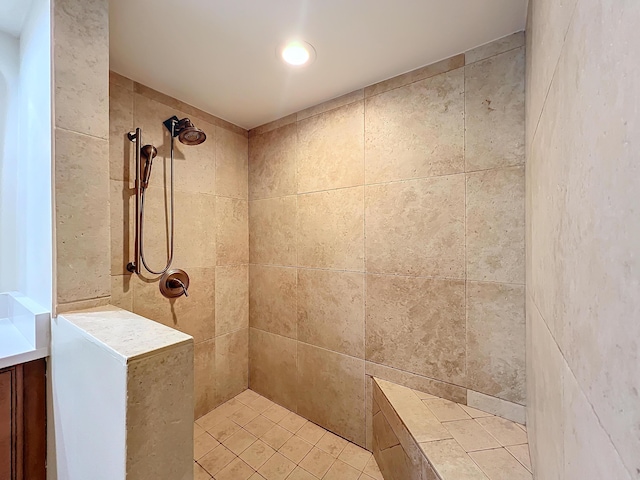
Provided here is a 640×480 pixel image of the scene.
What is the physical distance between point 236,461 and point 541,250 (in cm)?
179

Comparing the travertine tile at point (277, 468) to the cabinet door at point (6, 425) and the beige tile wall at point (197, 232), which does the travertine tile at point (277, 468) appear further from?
the cabinet door at point (6, 425)

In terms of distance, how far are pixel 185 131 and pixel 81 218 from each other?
0.85m

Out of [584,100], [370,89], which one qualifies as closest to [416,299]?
[584,100]

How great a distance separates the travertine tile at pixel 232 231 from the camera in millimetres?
1883

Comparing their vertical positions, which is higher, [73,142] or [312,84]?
[312,84]

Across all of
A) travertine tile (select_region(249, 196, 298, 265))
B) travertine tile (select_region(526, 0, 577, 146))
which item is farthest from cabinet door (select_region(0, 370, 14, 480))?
travertine tile (select_region(526, 0, 577, 146))

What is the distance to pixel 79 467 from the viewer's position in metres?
0.73

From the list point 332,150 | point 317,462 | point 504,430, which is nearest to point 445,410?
point 504,430

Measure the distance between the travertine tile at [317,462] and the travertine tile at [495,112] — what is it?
1.72m

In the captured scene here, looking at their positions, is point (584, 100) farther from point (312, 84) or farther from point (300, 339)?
point (300, 339)

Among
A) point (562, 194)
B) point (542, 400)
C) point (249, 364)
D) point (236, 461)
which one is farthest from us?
point (249, 364)

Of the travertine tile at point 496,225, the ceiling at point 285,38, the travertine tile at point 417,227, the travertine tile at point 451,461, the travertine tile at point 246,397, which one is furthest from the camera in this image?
the travertine tile at point 246,397

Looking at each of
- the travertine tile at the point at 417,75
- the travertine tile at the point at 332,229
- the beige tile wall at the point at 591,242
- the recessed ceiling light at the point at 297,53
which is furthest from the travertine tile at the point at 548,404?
the recessed ceiling light at the point at 297,53

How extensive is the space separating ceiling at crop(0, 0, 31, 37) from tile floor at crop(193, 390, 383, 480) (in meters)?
2.25
